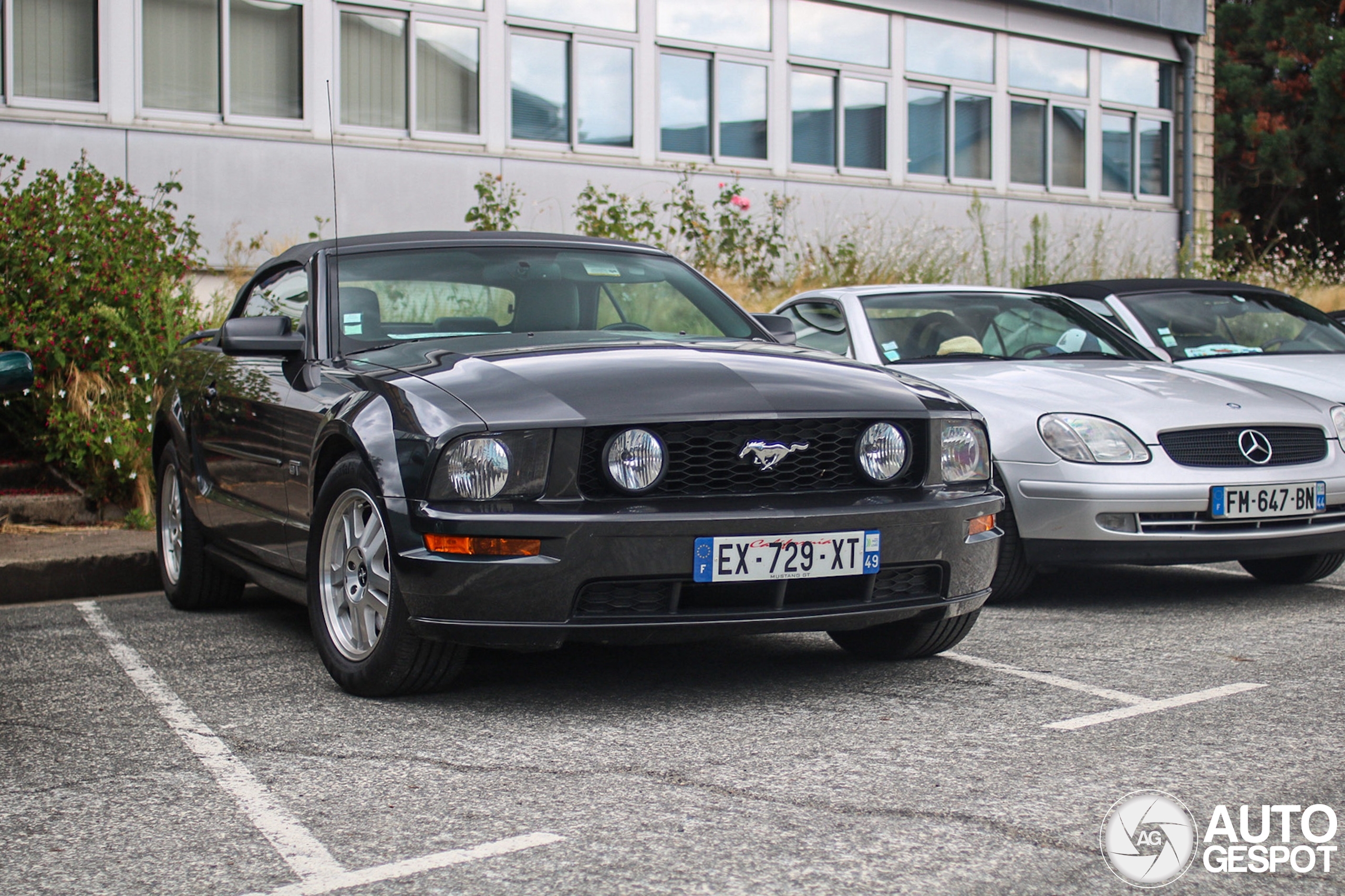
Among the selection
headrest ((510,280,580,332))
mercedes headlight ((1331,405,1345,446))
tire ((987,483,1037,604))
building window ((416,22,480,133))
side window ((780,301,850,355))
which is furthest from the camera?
building window ((416,22,480,133))

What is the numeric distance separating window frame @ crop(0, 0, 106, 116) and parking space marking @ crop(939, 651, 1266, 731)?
1106cm

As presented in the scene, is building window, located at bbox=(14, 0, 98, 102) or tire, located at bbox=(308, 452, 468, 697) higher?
building window, located at bbox=(14, 0, 98, 102)

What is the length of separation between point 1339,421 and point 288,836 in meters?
4.84

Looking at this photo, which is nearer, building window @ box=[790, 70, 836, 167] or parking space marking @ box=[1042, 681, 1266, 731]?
parking space marking @ box=[1042, 681, 1266, 731]

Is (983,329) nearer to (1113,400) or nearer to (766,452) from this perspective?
(1113,400)

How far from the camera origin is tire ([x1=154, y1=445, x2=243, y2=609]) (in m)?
6.00

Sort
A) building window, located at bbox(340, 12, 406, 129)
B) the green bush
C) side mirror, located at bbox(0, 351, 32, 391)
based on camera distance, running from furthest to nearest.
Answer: building window, located at bbox(340, 12, 406, 129), the green bush, side mirror, located at bbox(0, 351, 32, 391)

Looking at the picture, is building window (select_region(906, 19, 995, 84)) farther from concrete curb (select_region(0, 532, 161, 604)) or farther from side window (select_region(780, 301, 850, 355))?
concrete curb (select_region(0, 532, 161, 604))

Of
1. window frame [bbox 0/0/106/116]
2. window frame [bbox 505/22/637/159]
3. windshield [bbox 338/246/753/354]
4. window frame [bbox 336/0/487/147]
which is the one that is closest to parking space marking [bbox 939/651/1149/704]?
windshield [bbox 338/246/753/354]

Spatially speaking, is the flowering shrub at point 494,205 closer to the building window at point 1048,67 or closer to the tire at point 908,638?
the building window at point 1048,67

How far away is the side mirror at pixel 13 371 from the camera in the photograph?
3.69 metres

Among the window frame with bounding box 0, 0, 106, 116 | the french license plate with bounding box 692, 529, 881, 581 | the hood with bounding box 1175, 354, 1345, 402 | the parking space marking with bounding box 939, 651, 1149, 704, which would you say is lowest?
the parking space marking with bounding box 939, 651, 1149, 704

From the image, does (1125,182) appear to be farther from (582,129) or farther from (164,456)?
(164,456)

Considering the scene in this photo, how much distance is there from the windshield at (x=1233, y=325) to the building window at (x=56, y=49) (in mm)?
9578
